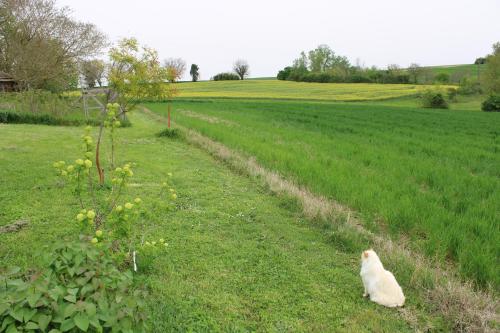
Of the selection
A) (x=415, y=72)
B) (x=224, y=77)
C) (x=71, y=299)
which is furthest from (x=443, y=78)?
(x=71, y=299)

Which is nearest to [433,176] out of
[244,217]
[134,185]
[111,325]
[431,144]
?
[244,217]

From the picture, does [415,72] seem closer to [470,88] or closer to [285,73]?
[470,88]

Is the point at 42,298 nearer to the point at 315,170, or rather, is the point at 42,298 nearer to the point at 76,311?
the point at 76,311

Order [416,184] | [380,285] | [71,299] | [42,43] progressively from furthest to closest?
[42,43] < [416,184] < [380,285] < [71,299]

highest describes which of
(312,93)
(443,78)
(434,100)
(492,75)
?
(443,78)

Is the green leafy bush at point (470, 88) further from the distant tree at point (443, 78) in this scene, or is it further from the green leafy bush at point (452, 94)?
the distant tree at point (443, 78)

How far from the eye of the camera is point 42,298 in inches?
68.0

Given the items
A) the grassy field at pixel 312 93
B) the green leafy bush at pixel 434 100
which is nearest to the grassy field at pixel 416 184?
the green leafy bush at pixel 434 100

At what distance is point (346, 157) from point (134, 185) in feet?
18.4

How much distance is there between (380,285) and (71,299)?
2595mm

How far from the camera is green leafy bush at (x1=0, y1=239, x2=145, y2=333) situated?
5.43 feet

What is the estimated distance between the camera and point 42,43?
25.3 m

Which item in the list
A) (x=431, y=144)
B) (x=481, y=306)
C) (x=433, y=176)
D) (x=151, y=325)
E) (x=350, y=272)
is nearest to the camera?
(x=151, y=325)

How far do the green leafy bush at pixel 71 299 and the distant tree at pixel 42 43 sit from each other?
82.7ft
